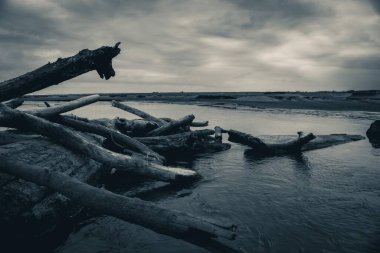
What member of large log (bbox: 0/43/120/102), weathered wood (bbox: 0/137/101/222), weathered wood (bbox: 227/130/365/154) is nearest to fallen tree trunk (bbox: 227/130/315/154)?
weathered wood (bbox: 227/130/365/154)

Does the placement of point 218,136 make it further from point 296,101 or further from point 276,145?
point 296,101

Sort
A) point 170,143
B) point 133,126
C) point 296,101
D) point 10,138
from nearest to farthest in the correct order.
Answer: point 10,138 → point 170,143 → point 133,126 → point 296,101

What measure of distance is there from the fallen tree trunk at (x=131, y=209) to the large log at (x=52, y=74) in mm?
1206

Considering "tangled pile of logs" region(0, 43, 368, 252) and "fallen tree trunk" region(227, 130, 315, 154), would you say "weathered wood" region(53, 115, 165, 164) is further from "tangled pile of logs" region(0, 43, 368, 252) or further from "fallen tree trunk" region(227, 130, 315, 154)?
"fallen tree trunk" region(227, 130, 315, 154)

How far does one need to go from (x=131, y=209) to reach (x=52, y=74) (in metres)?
2.39

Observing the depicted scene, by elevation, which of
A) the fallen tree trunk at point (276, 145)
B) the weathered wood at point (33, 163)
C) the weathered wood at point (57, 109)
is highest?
the weathered wood at point (57, 109)

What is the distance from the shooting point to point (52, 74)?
165 inches

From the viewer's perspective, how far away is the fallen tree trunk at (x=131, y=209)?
304cm

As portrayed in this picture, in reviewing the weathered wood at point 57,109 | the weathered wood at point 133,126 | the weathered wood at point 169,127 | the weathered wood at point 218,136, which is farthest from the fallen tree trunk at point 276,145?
the weathered wood at point 57,109

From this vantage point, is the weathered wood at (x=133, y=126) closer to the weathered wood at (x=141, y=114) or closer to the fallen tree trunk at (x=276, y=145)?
the weathered wood at (x=141, y=114)

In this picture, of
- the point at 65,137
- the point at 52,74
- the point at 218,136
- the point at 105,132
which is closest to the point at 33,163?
the point at 65,137

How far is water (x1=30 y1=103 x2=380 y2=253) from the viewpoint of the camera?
3438 mm

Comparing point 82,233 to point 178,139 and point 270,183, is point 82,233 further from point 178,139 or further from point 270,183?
point 178,139

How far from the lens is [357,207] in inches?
178
